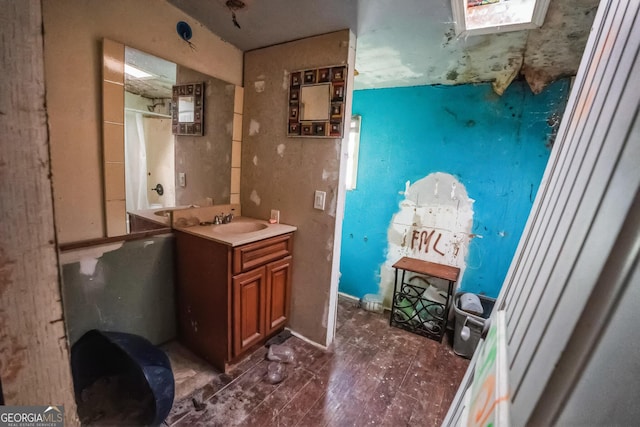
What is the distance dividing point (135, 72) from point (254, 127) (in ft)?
2.51

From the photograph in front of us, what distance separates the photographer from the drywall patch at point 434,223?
2.15 m

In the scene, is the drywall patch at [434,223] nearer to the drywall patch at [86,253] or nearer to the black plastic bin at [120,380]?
the black plastic bin at [120,380]

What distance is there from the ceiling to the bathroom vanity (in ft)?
4.24

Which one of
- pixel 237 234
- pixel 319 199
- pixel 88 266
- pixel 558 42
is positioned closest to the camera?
pixel 88 266

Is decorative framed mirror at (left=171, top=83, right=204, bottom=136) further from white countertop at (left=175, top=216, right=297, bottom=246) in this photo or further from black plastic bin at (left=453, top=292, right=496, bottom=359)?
black plastic bin at (left=453, top=292, right=496, bottom=359)

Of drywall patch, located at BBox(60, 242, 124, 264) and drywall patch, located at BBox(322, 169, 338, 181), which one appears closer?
drywall patch, located at BBox(60, 242, 124, 264)

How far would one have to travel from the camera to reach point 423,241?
2.31 meters

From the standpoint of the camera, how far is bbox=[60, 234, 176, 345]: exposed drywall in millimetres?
1291

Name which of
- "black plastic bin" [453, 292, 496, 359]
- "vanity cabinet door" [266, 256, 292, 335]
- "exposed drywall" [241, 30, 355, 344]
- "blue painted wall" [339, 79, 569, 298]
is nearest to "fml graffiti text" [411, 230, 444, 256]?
"blue painted wall" [339, 79, 569, 298]

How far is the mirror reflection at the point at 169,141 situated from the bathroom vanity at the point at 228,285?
290 millimetres

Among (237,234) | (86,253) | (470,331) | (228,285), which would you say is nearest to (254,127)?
(237,234)

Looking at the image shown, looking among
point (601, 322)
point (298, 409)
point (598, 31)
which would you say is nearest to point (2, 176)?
point (601, 322)

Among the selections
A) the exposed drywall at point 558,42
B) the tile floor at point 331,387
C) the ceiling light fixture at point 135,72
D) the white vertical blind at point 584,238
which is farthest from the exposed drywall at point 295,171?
the white vertical blind at point 584,238

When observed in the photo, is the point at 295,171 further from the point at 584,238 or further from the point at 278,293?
the point at 584,238
